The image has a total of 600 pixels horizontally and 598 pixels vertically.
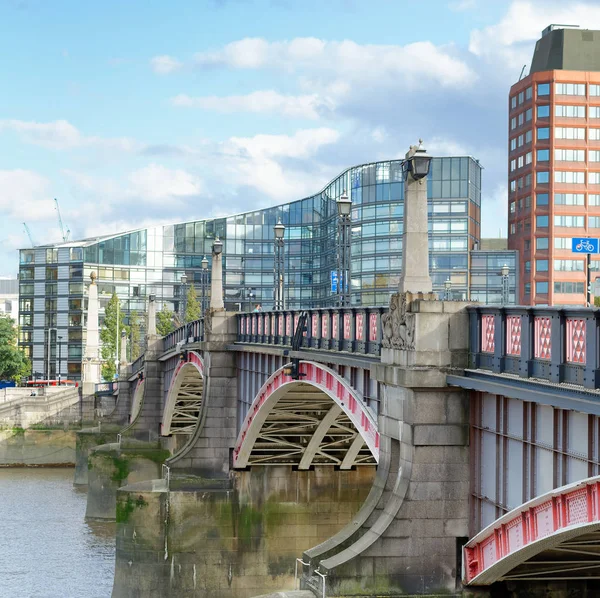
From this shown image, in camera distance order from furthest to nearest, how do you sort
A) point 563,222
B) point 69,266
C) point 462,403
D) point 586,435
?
point 69,266 < point 563,222 < point 462,403 < point 586,435

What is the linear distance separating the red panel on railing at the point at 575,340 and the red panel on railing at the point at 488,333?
3.08 metres

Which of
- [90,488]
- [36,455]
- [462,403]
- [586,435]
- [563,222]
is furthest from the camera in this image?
[563,222]

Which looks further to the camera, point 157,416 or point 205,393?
point 157,416

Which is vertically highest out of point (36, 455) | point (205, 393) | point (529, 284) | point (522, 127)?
point (522, 127)

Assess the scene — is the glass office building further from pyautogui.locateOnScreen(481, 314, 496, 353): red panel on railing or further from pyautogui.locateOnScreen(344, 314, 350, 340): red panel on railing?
pyautogui.locateOnScreen(481, 314, 496, 353): red panel on railing

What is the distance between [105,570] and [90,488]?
44.3ft

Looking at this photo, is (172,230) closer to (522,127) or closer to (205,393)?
(522,127)

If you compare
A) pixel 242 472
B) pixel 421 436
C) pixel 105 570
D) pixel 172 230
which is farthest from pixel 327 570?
pixel 172 230

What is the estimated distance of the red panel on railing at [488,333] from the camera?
18.7 m

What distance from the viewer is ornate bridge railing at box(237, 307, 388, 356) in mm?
25109

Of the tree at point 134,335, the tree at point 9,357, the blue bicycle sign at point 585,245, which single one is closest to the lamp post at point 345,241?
the blue bicycle sign at point 585,245

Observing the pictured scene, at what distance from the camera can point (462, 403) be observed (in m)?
20.2

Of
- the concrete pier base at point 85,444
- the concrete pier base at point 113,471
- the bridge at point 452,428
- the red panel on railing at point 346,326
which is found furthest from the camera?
the concrete pier base at point 85,444

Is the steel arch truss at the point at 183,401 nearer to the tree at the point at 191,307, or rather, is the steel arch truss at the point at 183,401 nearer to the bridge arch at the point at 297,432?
the bridge arch at the point at 297,432
